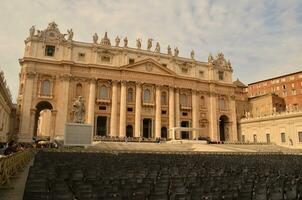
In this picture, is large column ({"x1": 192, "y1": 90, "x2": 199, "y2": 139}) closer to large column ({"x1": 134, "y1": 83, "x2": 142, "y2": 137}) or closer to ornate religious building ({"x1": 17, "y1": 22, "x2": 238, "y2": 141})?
ornate religious building ({"x1": 17, "y1": 22, "x2": 238, "y2": 141})

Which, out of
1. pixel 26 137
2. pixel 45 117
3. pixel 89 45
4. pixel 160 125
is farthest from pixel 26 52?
pixel 45 117

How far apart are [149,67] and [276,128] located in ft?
99.4

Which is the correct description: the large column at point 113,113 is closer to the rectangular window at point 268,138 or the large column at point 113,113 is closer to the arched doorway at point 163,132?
the arched doorway at point 163,132

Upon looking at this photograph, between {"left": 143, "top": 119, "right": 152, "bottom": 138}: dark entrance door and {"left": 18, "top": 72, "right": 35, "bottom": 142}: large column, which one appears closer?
{"left": 18, "top": 72, "right": 35, "bottom": 142}: large column

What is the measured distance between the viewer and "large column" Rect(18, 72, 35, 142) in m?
48.3

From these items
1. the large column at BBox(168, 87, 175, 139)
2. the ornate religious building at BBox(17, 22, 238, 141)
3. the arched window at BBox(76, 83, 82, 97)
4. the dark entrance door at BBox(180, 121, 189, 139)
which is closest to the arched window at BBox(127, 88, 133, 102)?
the ornate religious building at BBox(17, 22, 238, 141)

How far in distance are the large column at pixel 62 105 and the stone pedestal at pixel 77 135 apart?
17001 mm

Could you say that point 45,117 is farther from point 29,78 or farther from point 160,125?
point 160,125

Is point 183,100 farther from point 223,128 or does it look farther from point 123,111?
point 123,111

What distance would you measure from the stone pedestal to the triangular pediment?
2396 cm

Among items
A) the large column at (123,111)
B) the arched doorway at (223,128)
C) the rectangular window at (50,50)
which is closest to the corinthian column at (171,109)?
the large column at (123,111)

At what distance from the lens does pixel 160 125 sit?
57.8 meters

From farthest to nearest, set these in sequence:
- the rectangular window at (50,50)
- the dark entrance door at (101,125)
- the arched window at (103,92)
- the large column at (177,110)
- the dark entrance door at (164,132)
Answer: the large column at (177,110) → the dark entrance door at (164,132) → the arched window at (103,92) → the dark entrance door at (101,125) → the rectangular window at (50,50)

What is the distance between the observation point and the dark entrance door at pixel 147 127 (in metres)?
Result: 58.7
